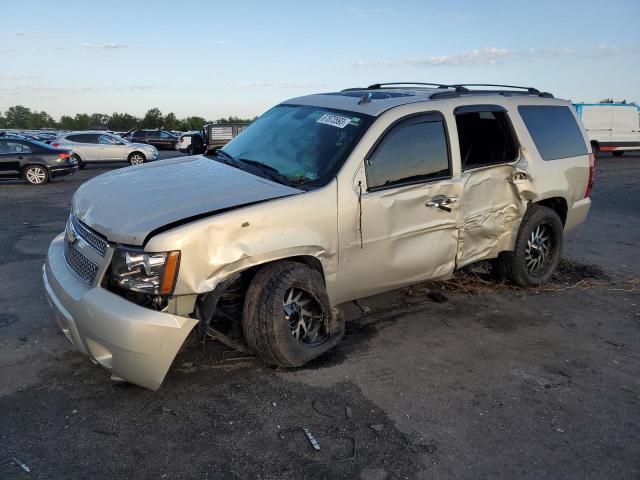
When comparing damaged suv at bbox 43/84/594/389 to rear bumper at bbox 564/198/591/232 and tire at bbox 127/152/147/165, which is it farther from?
tire at bbox 127/152/147/165

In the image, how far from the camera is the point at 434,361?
4.10 meters

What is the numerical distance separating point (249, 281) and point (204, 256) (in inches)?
21.8

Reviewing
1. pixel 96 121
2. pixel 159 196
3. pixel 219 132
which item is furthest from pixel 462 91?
pixel 96 121

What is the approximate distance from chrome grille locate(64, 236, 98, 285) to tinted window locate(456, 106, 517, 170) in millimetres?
3015

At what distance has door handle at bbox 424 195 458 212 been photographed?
442 centimetres

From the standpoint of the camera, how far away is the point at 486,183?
16.1 ft

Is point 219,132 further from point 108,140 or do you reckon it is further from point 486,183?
point 486,183

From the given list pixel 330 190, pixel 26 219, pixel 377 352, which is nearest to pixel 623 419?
pixel 377 352

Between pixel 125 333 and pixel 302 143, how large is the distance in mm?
2046

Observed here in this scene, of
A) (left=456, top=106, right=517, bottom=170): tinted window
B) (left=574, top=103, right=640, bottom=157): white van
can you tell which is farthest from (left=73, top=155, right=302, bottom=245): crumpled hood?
(left=574, top=103, right=640, bottom=157): white van

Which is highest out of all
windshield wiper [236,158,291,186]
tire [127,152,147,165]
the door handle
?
windshield wiper [236,158,291,186]

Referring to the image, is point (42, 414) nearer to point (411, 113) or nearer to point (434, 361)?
point (434, 361)

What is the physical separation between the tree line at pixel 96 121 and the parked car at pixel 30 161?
2803 inches

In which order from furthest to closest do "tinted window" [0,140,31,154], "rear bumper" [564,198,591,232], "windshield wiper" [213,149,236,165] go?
"tinted window" [0,140,31,154] → "rear bumper" [564,198,591,232] → "windshield wiper" [213,149,236,165]
